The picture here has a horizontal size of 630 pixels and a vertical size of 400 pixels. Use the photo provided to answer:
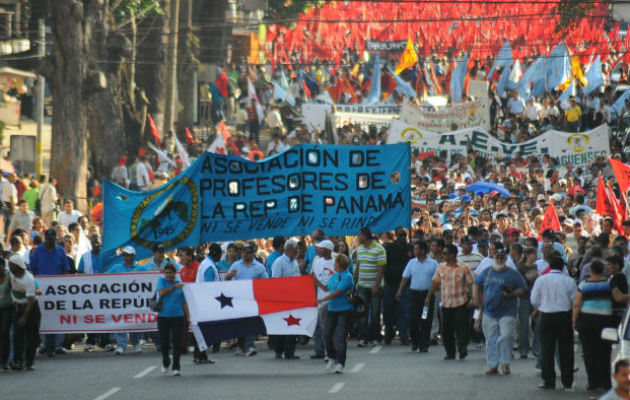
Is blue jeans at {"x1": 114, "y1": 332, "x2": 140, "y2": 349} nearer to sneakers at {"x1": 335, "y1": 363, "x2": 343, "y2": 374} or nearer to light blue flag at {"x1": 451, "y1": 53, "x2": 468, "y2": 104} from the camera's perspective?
sneakers at {"x1": 335, "y1": 363, "x2": 343, "y2": 374}

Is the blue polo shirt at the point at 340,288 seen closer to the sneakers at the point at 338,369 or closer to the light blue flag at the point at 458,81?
the sneakers at the point at 338,369

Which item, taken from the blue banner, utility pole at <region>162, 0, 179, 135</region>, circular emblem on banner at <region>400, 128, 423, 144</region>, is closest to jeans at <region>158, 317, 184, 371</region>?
the blue banner

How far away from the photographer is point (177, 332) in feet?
54.9

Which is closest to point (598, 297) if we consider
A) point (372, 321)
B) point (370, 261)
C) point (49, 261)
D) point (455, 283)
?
point (455, 283)

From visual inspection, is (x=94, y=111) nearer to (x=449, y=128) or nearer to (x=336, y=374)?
(x=449, y=128)

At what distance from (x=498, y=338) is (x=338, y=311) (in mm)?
1801

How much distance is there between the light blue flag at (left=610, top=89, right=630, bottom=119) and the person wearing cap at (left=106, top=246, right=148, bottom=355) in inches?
733

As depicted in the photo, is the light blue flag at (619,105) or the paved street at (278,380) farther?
the light blue flag at (619,105)

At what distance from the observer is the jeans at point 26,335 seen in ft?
57.6

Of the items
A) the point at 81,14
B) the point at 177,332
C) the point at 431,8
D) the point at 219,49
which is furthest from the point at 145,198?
the point at 431,8

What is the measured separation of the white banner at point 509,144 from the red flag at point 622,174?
331 inches

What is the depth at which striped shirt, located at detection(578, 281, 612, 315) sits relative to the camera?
580 inches

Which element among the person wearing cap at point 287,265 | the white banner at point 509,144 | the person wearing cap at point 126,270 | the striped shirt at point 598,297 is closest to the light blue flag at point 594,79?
the white banner at point 509,144

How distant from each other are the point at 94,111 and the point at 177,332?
874 inches
